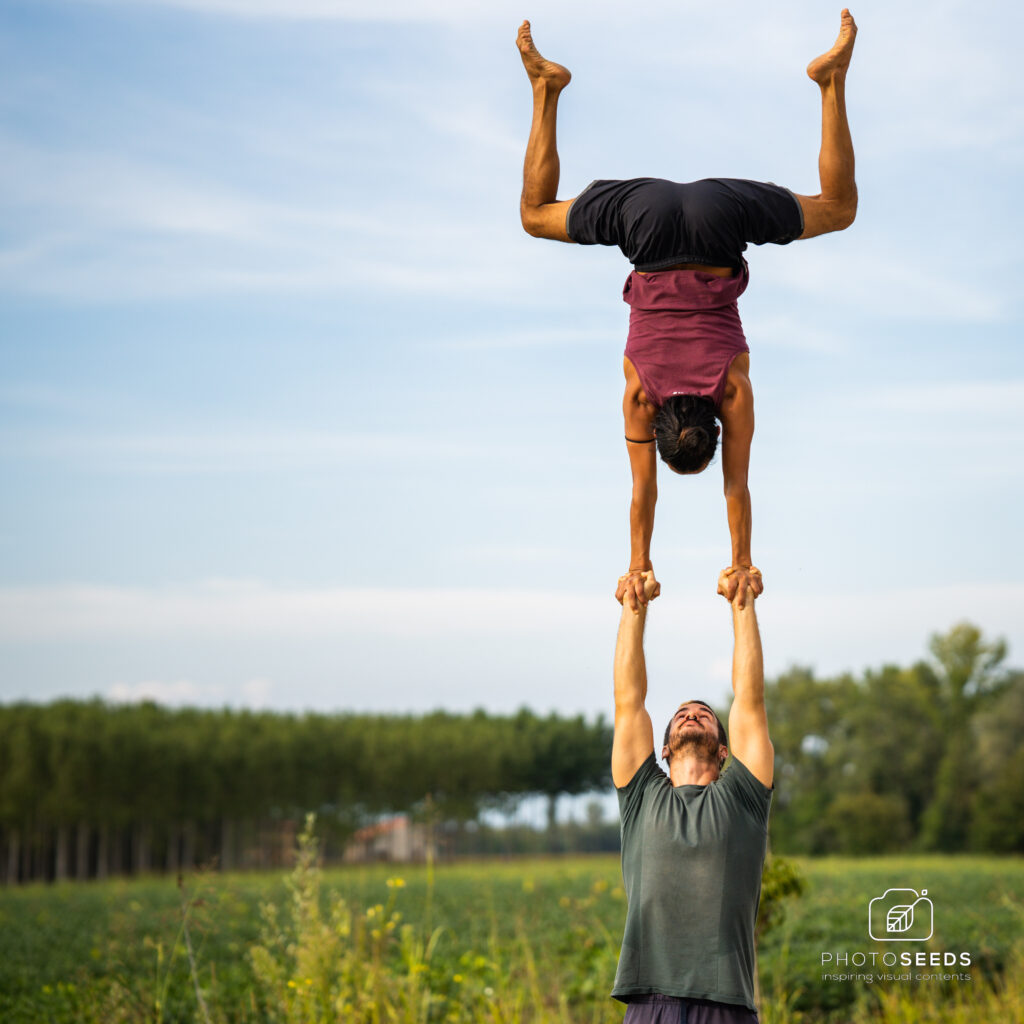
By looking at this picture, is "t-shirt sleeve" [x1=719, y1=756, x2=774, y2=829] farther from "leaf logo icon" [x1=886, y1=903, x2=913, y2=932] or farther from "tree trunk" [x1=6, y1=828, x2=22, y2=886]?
"tree trunk" [x1=6, y1=828, x2=22, y2=886]

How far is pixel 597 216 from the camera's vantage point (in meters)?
5.26

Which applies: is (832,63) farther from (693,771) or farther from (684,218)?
(693,771)

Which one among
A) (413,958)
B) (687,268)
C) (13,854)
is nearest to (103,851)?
(13,854)

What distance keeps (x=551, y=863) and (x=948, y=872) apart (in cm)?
1777

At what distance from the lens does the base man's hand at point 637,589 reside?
5.37m

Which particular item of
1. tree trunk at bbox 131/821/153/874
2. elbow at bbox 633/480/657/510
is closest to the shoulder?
elbow at bbox 633/480/657/510

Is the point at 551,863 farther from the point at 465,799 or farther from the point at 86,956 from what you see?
the point at 86,956

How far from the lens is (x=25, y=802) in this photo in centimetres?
5466

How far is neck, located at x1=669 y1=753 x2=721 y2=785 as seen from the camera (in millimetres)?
5062

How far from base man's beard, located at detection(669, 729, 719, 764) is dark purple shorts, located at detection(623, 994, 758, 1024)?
39.6 inches

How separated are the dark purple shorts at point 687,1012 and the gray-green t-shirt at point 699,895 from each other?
5cm

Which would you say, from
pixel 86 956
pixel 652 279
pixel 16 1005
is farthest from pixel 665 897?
pixel 86 956

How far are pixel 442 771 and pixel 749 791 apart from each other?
6415cm

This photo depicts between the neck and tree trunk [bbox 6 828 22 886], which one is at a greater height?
the neck
